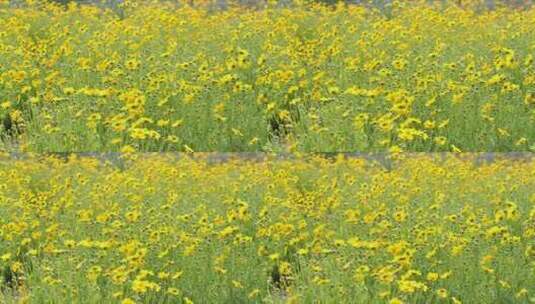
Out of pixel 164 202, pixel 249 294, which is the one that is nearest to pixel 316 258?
pixel 249 294

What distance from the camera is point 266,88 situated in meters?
8.83

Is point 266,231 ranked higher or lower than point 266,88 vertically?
lower

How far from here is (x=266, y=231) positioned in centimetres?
706

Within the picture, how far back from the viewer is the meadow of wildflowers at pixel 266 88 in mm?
8320

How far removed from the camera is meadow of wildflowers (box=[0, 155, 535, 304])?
6484mm

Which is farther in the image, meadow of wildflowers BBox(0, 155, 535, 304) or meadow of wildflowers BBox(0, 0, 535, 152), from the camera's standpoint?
meadow of wildflowers BBox(0, 0, 535, 152)

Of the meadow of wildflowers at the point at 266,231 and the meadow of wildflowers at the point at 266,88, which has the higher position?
the meadow of wildflowers at the point at 266,88

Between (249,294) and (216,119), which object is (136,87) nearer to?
(216,119)

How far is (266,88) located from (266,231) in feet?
6.81

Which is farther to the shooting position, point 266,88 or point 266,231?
point 266,88

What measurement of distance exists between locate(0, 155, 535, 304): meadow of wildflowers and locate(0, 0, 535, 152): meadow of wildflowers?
0.31 m

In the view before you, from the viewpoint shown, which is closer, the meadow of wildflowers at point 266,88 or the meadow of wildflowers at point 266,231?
the meadow of wildflowers at point 266,231

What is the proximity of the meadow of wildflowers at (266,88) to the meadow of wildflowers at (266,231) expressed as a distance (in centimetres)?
31

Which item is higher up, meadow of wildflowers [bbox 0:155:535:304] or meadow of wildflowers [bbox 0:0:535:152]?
meadow of wildflowers [bbox 0:0:535:152]
